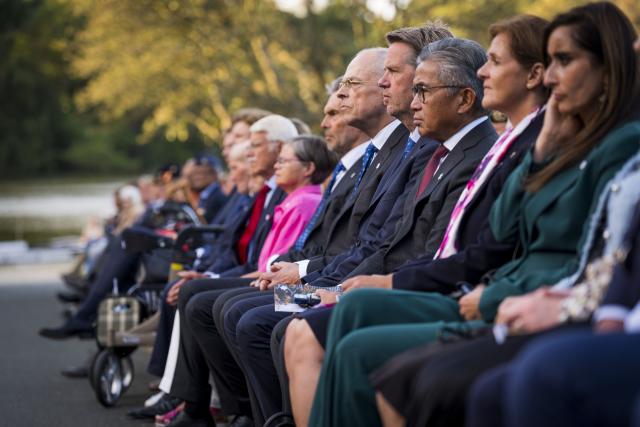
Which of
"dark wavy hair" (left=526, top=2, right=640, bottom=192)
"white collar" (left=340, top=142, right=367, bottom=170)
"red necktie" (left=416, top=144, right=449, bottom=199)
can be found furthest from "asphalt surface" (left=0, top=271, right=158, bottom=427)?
"dark wavy hair" (left=526, top=2, right=640, bottom=192)

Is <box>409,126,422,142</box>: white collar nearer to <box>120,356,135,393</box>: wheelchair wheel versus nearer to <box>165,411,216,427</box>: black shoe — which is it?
<box>165,411,216,427</box>: black shoe

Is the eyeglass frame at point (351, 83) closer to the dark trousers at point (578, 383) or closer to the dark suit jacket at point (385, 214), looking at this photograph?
the dark suit jacket at point (385, 214)

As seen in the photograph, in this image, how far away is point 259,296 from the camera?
6.53 meters

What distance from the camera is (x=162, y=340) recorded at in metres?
8.16

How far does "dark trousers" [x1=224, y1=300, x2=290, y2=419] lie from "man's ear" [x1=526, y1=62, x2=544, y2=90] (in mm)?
1649

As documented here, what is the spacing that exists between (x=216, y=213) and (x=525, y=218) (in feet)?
23.9

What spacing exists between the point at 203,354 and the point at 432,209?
2.15 m

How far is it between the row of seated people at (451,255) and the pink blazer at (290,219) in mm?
15

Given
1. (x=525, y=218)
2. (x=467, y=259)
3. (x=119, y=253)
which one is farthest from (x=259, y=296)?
(x=119, y=253)

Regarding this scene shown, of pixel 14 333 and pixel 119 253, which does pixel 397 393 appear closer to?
pixel 119 253

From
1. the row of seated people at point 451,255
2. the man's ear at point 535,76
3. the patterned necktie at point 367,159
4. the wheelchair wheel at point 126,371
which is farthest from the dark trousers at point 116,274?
the man's ear at point 535,76

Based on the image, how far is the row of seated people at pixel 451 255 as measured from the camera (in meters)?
3.73

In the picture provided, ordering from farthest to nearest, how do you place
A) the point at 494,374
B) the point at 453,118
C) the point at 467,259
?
the point at 453,118
the point at 467,259
the point at 494,374

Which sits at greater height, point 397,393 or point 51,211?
point 397,393
